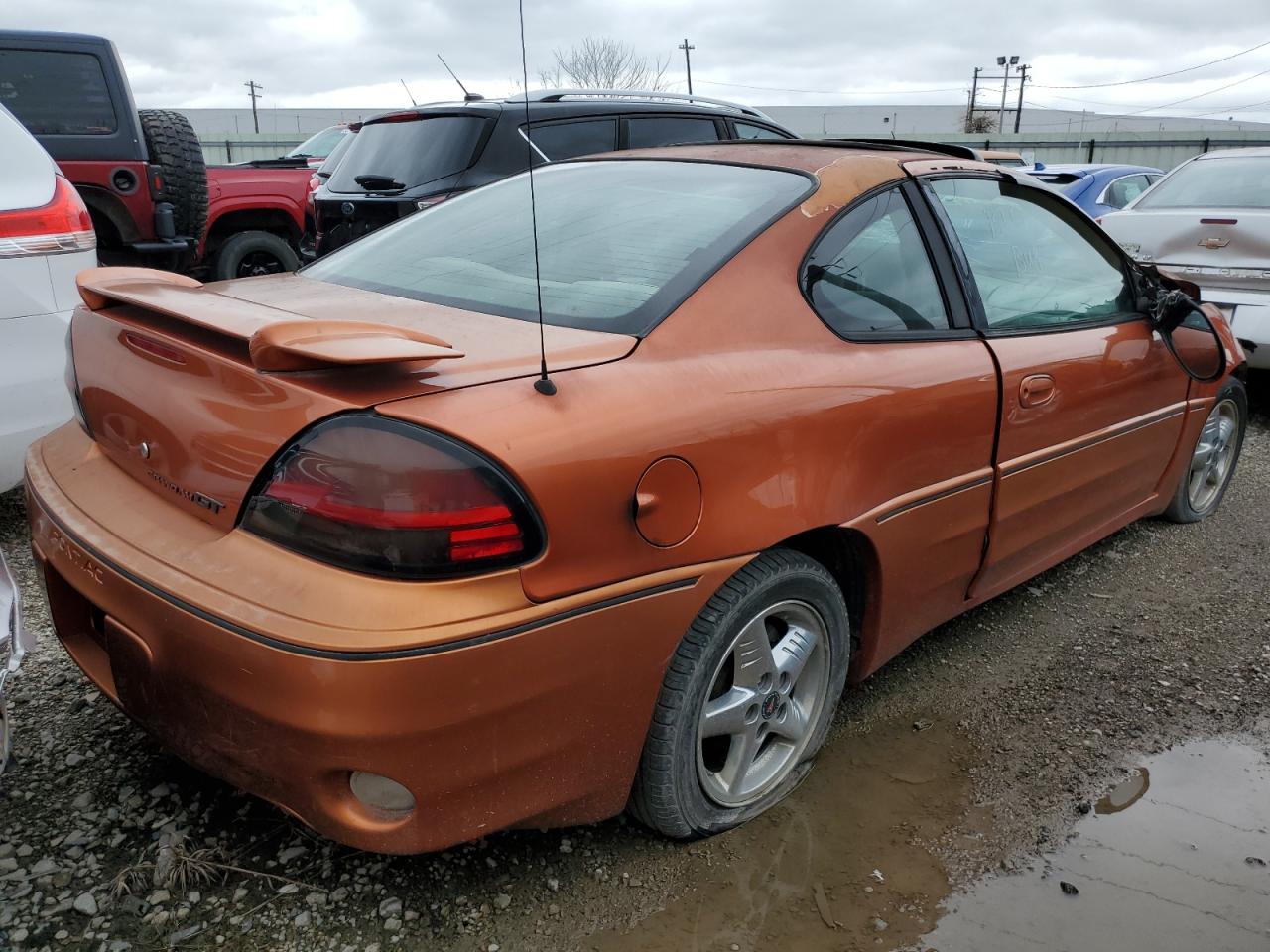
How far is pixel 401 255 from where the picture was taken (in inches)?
104

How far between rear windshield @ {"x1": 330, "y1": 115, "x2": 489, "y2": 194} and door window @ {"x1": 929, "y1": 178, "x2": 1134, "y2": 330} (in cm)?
357

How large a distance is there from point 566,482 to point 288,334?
529 millimetres

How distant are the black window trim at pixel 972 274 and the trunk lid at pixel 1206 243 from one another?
7.44 ft

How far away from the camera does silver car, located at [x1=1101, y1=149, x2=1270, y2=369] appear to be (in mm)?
5434

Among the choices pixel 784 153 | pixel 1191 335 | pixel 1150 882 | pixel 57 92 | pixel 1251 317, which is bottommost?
pixel 1150 882

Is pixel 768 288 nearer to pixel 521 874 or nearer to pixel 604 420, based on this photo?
pixel 604 420

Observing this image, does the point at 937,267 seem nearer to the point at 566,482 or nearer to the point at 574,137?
the point at 566,482

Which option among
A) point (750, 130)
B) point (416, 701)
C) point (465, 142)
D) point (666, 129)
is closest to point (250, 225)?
point (465, 142)

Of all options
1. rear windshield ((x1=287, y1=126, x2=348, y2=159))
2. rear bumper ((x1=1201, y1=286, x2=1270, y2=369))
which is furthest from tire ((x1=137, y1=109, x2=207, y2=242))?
rear bumper ((x1=1201, y1=286, x2=1270, y2=369))

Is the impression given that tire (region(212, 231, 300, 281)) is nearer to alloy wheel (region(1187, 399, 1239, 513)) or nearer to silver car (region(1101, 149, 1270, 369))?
silver car (region(1101, 149, 1270, 369))

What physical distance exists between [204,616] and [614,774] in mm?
815

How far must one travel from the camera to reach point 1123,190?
398 inches

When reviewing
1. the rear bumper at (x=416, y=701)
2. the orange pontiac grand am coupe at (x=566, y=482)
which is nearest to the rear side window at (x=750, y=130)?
the orange pontiac grand am coupe at (x=566, y=482)

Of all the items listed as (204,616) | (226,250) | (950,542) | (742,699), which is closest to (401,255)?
(204,616)
